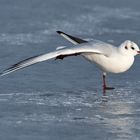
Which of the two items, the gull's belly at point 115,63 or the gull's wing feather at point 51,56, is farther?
the gull's belly at point 115,63

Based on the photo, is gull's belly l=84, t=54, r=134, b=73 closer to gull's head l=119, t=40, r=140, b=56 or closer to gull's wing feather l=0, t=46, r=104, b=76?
gull's head l=119, t=40, r=140, b=56

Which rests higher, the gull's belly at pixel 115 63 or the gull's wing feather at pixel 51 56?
the gull's wing feather at pixel 51 56

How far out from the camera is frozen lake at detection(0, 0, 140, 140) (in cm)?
648

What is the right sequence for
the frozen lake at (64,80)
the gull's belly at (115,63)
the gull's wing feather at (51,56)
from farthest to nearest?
the gull's belly at (115,63) < the gull's wing feather at (51,56) < the frozen lake at (64,80)

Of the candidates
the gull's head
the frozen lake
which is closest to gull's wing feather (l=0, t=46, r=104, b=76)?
the frozen lake

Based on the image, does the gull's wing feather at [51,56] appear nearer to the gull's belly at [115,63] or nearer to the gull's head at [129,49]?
the gull's belly at [115,63]

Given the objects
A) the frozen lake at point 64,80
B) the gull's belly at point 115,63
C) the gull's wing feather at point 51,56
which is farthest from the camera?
the gull's belly at point 115,63

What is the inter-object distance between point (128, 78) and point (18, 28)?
298 cm

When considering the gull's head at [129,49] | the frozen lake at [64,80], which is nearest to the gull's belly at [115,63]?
the gull's head at [129,49]

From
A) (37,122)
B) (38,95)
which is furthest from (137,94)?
(37,122)

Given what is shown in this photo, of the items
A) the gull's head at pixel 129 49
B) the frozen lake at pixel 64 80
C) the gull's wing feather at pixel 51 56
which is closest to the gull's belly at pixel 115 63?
the gull's head at pixel 129 49

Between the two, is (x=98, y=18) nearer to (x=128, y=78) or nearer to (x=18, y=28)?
(x=18, y=28)

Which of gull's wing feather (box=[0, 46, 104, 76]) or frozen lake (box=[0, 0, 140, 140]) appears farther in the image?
gull's wing feather (box=[0, 46, 104, 76])

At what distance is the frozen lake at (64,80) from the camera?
648cm
